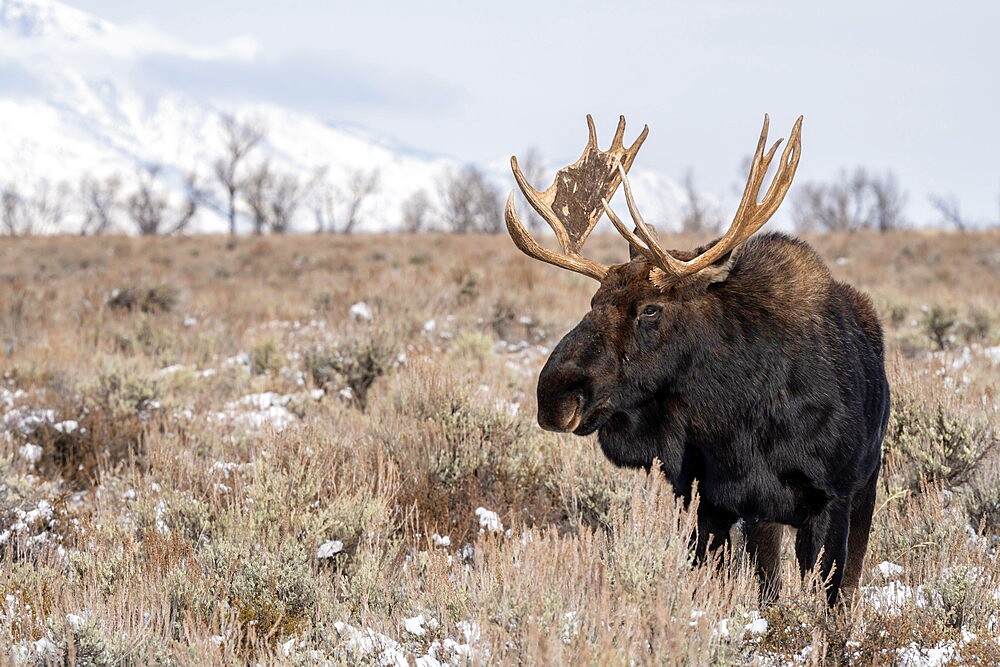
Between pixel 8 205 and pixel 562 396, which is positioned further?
pixel 8 205

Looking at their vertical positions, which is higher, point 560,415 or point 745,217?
point 745,217

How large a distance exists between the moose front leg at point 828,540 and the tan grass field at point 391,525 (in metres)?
0.15

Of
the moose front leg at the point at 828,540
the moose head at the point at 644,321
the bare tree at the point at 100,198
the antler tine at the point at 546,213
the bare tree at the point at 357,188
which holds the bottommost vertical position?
the moose front leg at the point at 828,540

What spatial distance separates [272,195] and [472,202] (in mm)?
16848

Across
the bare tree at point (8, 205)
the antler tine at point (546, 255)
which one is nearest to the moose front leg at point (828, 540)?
the antler tine at point (546, 255)

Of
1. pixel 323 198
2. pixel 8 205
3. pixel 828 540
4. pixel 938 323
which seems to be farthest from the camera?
pixel 323 198

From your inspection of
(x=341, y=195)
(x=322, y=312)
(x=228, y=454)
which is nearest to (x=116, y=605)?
(x=228, y=454)

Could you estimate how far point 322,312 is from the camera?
11.1 m

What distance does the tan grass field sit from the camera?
8.46 ft

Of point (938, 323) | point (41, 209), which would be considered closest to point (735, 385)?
point (938, 323)

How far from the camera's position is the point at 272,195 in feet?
221

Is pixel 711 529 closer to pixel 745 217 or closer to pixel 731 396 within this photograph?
pixel 731 396

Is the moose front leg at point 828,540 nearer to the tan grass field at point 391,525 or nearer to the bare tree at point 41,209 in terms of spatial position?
the tan grass field at point 391,525

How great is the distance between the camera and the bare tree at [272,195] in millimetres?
61344
